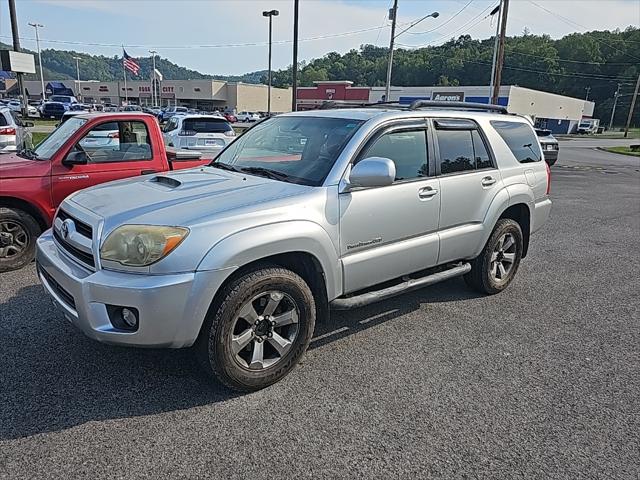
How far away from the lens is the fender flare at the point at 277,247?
2883 millimetres

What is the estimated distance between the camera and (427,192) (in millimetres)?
4090

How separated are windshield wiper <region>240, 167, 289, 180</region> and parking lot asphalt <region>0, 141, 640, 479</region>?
53.1 inches

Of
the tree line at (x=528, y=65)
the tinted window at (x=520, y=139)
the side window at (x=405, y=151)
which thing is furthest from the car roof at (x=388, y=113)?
the tree line at (x=528, y=65)

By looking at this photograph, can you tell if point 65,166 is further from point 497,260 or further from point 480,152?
point 497,260

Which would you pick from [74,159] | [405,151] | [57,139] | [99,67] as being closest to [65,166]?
[74,159]

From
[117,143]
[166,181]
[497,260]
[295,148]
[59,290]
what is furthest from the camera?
[117,143]

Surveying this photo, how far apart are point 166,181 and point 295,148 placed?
1057 mm

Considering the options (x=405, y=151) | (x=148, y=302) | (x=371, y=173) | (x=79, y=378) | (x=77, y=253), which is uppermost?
(x=405, y=151)

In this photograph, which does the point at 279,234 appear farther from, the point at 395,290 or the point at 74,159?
the point at 74,159

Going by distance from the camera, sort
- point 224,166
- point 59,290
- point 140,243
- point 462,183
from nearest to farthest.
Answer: point 140,243, point 59,290, point 224,166, point 462,183

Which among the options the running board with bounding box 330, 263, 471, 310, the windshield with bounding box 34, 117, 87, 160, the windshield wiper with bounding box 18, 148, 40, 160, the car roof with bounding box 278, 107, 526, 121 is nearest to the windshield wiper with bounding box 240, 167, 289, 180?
the car roof with bounding box 278, 107, 526, 121

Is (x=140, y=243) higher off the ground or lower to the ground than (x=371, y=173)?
lower

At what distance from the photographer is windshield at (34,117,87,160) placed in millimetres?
5655

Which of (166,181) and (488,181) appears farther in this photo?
(488,181)
